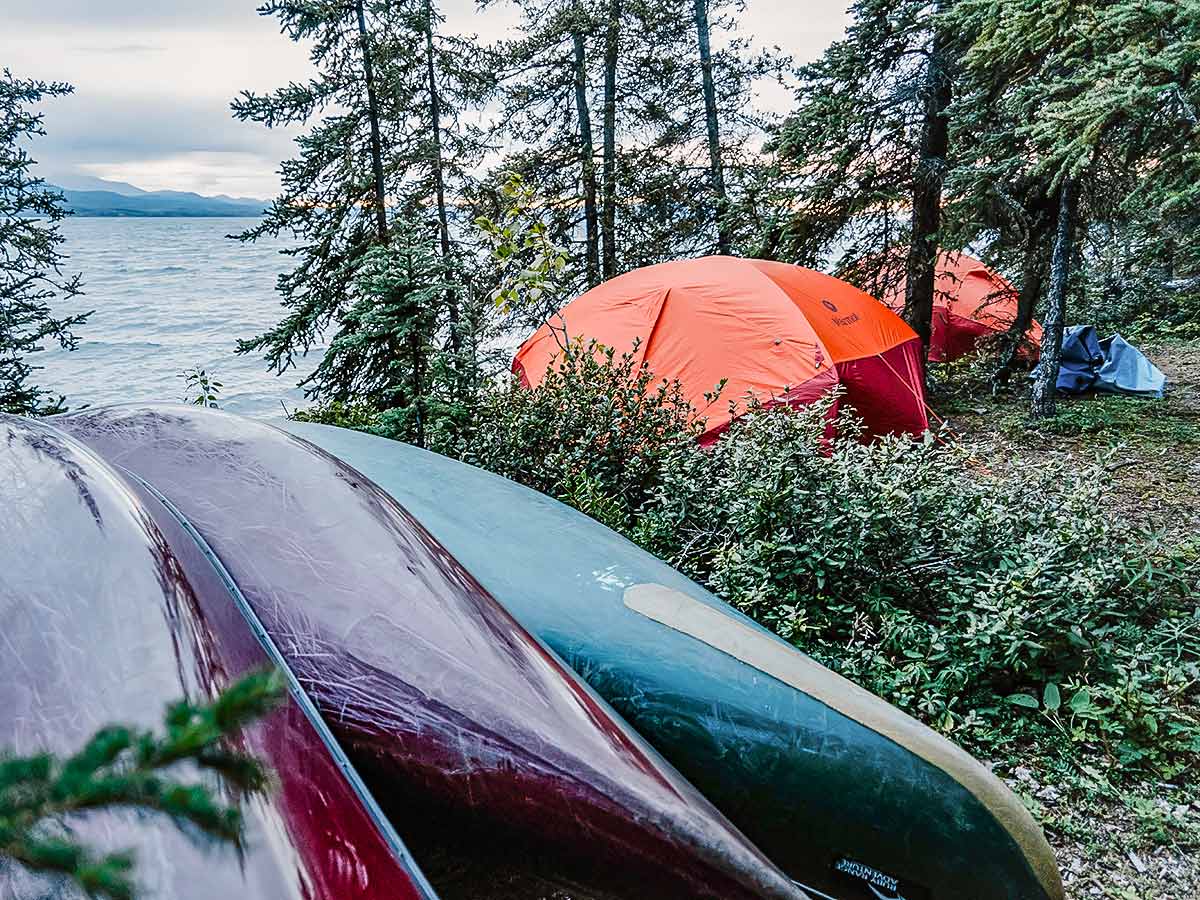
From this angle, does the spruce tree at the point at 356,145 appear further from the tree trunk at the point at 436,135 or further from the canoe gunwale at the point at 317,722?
the canoe gunwale at the point at 317,722

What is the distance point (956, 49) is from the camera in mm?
8422

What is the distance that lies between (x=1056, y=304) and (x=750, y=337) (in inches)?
139

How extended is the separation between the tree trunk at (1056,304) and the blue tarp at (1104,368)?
62.6 inches

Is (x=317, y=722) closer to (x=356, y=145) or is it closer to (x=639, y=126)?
(x=356, y=145)

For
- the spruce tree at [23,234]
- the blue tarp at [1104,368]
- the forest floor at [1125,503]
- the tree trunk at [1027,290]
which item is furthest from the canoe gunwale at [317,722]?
the blue tarp at [1104,368]

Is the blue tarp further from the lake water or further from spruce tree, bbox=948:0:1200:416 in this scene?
the lake water

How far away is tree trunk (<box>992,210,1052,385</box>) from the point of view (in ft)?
26.8

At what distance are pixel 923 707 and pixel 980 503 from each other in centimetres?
142

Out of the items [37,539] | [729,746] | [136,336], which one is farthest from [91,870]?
[136,336]

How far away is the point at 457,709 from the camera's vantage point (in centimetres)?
168

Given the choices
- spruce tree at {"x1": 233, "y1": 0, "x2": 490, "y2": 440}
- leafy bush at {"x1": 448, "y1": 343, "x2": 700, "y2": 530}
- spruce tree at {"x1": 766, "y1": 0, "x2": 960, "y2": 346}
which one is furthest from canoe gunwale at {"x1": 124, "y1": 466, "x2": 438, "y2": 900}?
spruce tree at {"x1": 766, "y1": 0, "x2": 960, "y2": 346}

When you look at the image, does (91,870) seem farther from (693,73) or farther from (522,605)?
(693,73)

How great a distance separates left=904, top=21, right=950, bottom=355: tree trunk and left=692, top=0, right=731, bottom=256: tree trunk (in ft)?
10.5

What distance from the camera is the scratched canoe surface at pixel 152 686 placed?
106 cm
